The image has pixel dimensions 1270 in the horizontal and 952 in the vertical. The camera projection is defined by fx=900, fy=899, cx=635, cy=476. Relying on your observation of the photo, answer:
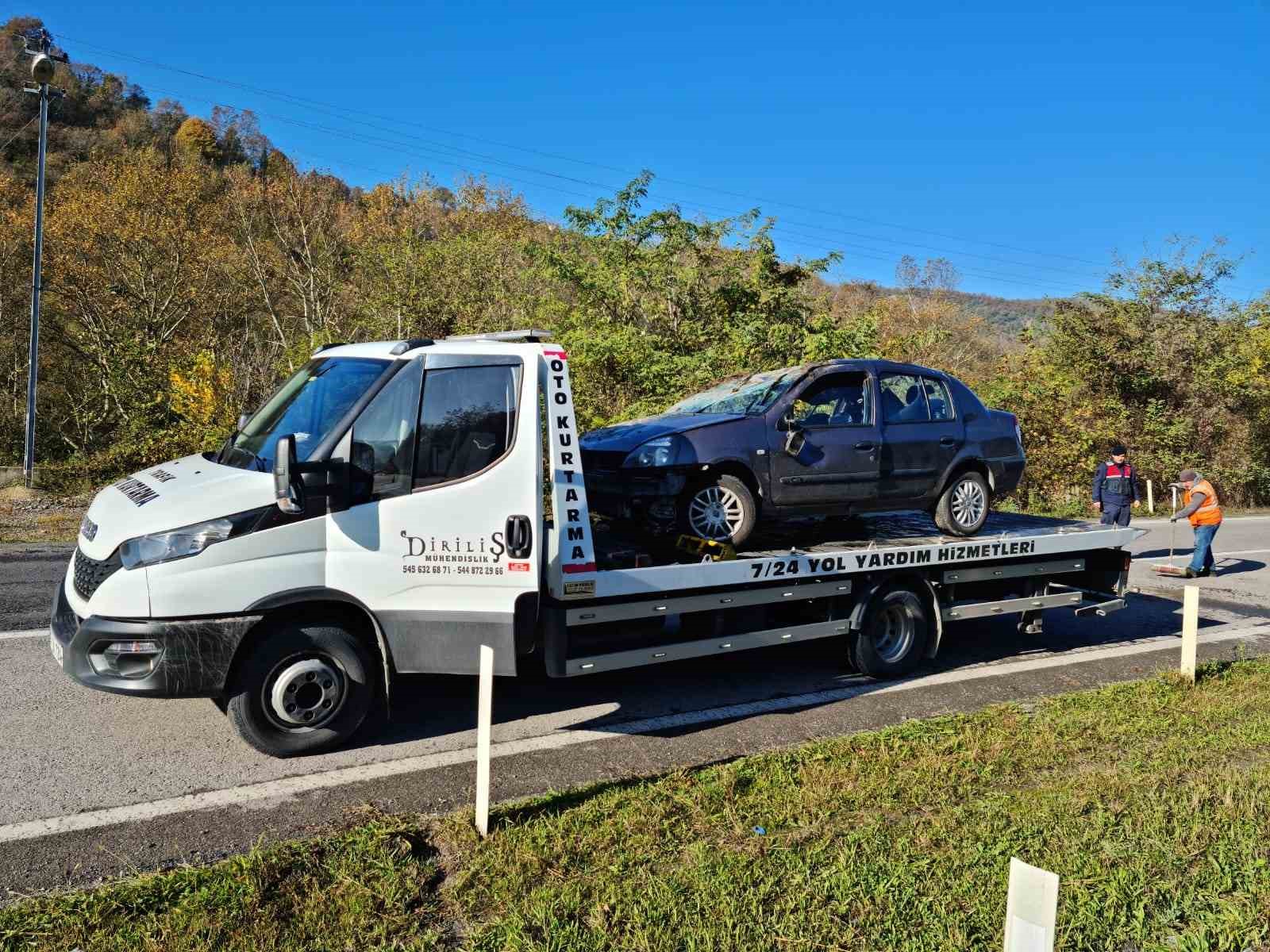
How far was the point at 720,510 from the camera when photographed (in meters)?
6.53

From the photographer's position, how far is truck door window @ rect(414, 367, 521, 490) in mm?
4980

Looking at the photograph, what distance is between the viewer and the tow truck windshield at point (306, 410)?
16.2ft

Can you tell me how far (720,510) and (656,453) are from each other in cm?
64

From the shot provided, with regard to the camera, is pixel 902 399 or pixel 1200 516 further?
pixel 1200 516

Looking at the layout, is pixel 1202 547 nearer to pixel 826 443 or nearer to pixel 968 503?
pixel 968 503

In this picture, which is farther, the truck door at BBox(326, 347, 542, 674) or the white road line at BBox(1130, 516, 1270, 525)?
the white road line at BBox(1130, 516, 1270, 525)

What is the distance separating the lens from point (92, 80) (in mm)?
63438

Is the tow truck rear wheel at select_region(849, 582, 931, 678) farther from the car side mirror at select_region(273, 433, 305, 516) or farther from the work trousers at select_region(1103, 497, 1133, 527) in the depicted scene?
the work trousers at select_region(1103, 497, 1133, 527)

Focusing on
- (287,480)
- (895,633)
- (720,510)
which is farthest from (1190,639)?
(287,480)

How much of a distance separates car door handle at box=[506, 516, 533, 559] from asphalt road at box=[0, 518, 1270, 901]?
119cm

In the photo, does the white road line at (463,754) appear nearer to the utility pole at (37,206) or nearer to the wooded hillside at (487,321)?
the wooded hillside at (487,321)

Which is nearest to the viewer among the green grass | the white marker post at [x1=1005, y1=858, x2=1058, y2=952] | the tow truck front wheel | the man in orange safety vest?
the white marker post at [x1=1005, y1=858, x2=1058, y2=952]

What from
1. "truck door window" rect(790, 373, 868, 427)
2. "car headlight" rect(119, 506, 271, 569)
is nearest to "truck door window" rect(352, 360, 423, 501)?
"car headlight" rect(119, 506, 271, 569)

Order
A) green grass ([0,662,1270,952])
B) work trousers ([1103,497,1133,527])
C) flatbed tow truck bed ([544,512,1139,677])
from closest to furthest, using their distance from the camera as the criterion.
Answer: green grass ([0,662,1270,952]) → flatbed tow truck bed ([544,512,1139,677]) → work trousers ([1103,497,1133,527])
